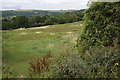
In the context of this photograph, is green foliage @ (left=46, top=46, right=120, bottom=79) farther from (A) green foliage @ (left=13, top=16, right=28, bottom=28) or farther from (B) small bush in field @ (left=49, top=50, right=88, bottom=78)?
(A) green foliage @ (left=13, top=16, right=28, bottom=28)

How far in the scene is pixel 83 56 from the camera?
4656mm

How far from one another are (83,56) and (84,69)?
72 centimetres

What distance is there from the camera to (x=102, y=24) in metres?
4.80

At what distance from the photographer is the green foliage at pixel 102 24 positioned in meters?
4.57

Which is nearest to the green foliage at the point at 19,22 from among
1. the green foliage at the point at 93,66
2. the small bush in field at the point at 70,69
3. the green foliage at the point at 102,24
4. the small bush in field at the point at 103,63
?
the green foliage at the point at 102,24

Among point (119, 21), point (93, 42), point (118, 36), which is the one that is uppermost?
point (119, 21)

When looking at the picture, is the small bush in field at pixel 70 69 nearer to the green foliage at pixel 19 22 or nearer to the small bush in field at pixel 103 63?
the small bush in field at pixel 103 63

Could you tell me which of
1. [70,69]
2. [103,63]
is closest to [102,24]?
[103,63]

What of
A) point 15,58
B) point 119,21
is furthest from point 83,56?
point 15,58

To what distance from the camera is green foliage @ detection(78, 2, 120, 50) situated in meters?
4.57

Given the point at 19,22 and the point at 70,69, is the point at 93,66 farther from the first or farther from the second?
the point at 19,22

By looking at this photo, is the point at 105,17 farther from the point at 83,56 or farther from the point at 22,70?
the point at 22,70

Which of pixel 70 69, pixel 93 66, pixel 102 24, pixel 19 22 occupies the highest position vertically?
pixel 102 24

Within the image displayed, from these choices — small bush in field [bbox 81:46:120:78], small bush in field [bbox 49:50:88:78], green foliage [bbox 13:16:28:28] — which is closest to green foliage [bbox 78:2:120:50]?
small bush in field [bbox 81:46:120:78]
